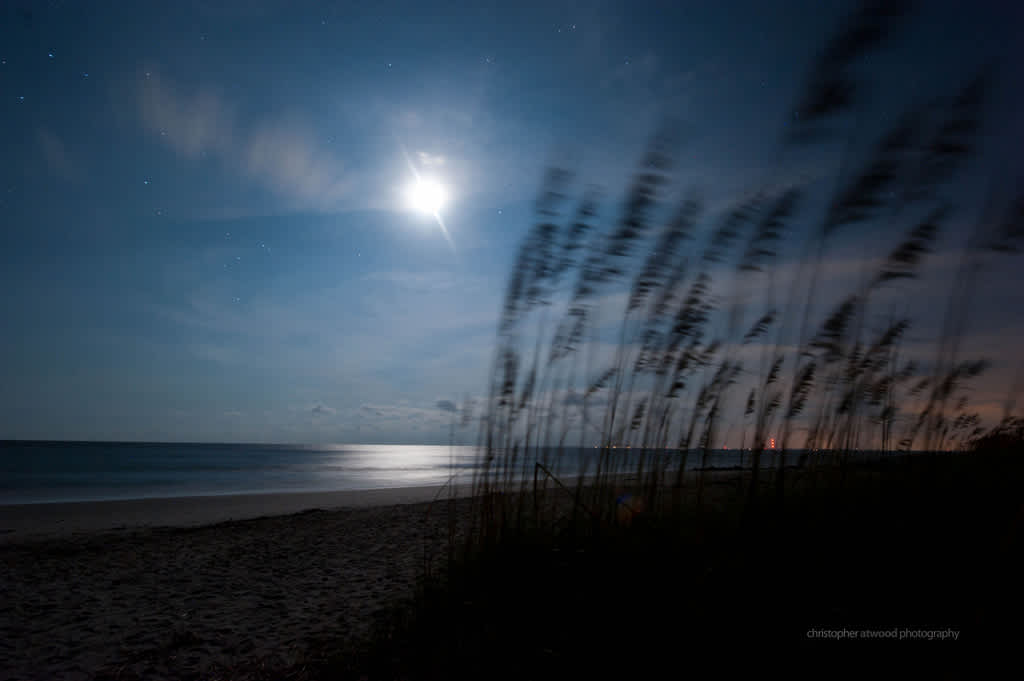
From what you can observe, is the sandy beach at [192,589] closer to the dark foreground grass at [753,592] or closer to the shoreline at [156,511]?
the shoreline at [156,511]

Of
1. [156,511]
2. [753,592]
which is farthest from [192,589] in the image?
[156,511]

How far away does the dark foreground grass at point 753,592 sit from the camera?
128 centimetres

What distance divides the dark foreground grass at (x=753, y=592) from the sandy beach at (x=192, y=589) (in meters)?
1.31

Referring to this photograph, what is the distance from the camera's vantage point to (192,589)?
14.9 feet

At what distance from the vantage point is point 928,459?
2.43m

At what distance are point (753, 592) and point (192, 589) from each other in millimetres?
5253

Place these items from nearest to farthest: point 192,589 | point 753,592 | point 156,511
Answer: point 753,592 → point 192,589 → point 156,511

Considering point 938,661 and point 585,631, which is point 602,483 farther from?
point 938,661

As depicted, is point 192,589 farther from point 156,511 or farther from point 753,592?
point 156,511

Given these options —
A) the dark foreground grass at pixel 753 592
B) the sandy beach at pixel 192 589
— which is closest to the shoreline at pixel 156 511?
the sandy beach at pixel 192 589

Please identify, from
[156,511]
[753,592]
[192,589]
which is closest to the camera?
[753,592]

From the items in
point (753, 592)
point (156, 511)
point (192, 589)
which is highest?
point (753, 592)

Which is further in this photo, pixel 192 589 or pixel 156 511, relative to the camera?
pixel 156 511

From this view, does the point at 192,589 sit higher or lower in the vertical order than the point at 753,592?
lower
